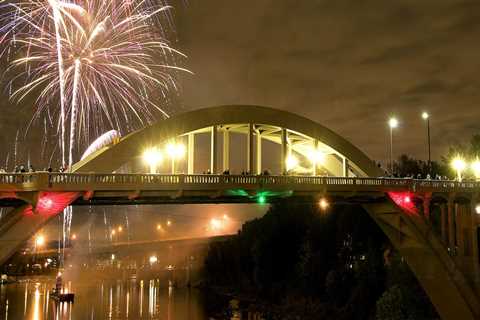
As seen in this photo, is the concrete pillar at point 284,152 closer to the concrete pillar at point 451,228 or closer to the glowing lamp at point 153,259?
the concrete pillar at point 451,228

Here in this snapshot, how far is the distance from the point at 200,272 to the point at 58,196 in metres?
69.0

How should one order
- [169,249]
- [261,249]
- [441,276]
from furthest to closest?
1. [169,249]
2. [261,249]
3. [441,276]

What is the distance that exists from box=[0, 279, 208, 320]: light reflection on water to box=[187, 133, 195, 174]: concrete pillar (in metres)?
29.1

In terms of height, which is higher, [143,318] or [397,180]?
[397,180]

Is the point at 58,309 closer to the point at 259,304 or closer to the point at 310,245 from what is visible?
the point at 259,304

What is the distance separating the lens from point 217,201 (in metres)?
32.6

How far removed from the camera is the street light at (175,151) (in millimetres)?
33481

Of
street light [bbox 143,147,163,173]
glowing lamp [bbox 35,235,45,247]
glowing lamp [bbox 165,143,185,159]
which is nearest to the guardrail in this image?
street light [bbox 143,147,163,173]

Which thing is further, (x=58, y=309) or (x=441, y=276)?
(x=58, y=309)

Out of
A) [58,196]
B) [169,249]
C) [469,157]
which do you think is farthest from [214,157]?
[169,249]

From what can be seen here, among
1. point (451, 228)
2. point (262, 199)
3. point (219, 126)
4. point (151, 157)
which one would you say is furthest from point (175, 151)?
point (451, 228)

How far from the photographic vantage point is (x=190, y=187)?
1150 inches

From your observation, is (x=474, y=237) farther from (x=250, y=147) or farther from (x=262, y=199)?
(x=250, y=147)

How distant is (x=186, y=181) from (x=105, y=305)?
141ft
